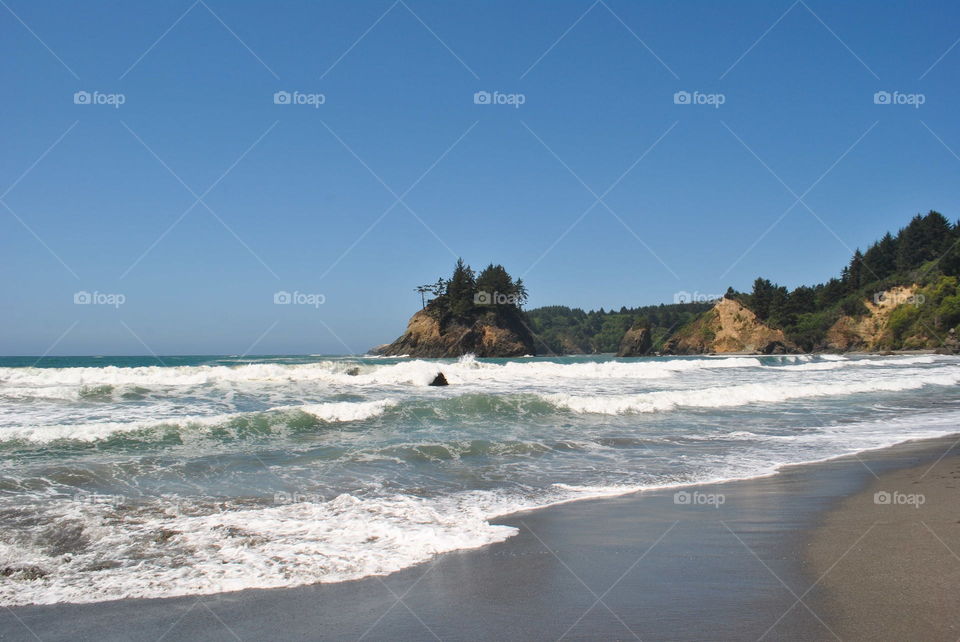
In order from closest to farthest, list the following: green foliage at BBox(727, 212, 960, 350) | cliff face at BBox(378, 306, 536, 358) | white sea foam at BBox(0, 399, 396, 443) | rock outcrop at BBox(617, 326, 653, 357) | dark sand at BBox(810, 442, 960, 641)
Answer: dark sand at BBox(810, 442, 960, 641) < white sea foam at BBox(0, 399, 396, 443) < green foliage at BBox(727, 212, 960, 350) < cliff face at BBox(378, 306, 536, 358) < rock outcrop at BBox(617, 326, 653, 357)

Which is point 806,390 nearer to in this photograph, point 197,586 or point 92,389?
point 197,586

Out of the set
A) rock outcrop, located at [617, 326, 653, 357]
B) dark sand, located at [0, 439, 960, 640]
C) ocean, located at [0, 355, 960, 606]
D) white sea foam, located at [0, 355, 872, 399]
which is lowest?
ocean, located at [0, 355, 960, 606]

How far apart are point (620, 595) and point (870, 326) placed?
8883 cm

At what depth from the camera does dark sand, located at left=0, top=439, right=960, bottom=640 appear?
347 centimetres

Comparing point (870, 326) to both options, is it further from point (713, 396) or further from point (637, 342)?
point (713, 396)

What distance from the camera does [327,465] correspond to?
9.23m

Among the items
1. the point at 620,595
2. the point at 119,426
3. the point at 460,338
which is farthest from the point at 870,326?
the point at 620,595

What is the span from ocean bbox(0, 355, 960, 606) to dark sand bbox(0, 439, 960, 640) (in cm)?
38

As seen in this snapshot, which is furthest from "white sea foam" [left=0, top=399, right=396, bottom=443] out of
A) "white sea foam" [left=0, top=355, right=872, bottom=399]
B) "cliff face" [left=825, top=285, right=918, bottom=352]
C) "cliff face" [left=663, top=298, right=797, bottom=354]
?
"cliff face" [left=663, top=298, right=797, bottom=354]

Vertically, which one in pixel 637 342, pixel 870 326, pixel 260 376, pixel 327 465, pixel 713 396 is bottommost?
pixel 327 465

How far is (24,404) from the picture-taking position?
1681 centimetres

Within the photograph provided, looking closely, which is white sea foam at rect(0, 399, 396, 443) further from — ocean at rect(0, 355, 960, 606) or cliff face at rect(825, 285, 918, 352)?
cliff face at rect(825, 285, 918, 352)

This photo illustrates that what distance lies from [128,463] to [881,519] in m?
10.2

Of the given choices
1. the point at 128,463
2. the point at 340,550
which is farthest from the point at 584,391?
the point at 340,550
